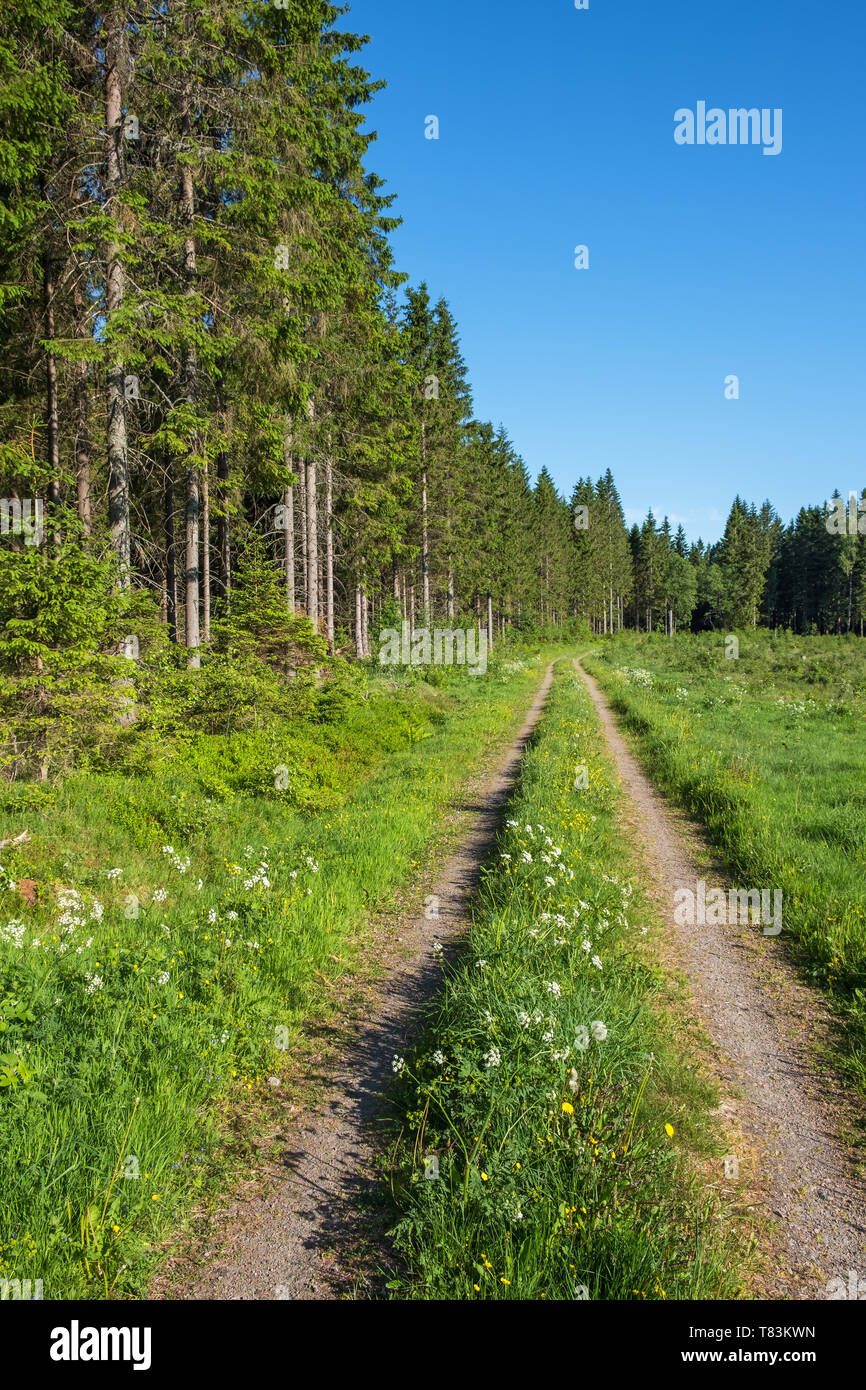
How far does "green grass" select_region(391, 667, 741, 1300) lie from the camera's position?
310cm

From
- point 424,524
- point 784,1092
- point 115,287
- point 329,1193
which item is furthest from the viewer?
point 424,524

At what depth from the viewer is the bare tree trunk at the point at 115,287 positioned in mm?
11508

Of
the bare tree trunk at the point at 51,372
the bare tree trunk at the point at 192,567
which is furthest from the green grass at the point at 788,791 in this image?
the bare tree trunk at the point at 51,372

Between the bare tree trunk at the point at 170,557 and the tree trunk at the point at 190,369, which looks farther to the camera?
the bare tree trunk at the point at 170,557

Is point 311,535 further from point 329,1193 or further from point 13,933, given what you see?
point 329,1193

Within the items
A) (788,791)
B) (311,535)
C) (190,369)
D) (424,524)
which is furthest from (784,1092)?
(424,524)

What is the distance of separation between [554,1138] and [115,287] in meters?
13.8

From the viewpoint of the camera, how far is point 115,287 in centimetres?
1153

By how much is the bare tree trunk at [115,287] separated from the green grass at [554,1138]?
31.3 ft

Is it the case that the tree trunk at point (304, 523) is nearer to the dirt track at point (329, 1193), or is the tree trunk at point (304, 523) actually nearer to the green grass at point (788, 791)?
the green grass at point (788, 791)

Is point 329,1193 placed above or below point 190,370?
below

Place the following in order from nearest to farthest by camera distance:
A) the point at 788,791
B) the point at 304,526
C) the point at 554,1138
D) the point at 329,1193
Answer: the point at 554,1138
the point at 329,1193
the point at 788,791
the point at 304,526

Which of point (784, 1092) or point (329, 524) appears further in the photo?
point (329, 524)

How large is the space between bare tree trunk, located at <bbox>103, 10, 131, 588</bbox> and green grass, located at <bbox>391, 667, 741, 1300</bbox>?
954cm
